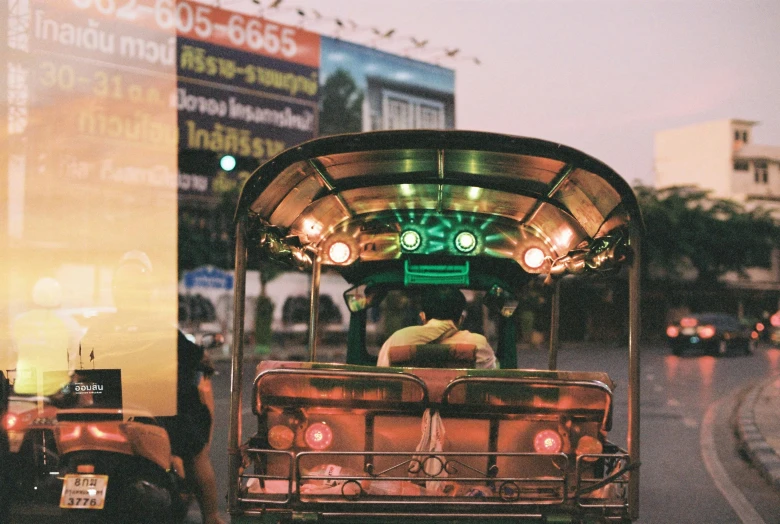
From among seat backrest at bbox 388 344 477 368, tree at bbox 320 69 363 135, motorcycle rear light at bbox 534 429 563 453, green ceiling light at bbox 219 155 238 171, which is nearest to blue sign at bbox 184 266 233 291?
tree at bbox 320 69 363 135

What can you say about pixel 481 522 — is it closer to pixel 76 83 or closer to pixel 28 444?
pixel 28 444

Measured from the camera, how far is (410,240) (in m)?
4.82

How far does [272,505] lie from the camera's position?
370 centimetres

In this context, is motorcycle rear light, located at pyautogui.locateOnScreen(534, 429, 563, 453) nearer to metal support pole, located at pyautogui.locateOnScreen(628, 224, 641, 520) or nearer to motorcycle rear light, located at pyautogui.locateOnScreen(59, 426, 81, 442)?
metal support pole, located at pyautogui.locateOnScreen(628, 224, 641, 520)

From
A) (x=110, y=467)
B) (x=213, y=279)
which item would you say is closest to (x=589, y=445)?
(x=110, y=467)

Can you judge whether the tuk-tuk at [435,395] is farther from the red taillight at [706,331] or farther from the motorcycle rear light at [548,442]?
the red taillight at [706,331]

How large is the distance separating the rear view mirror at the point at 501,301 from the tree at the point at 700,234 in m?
37.0

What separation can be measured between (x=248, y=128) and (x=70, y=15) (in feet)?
25.0

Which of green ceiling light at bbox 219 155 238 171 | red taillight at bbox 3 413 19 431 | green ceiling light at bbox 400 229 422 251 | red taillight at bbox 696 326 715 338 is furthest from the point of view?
red taillight at bbox 696 326 715 338

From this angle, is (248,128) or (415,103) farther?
(415,103)

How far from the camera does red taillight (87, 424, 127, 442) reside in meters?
4.87

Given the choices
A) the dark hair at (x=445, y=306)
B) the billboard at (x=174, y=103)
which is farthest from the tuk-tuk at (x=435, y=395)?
the billboard at (x=174, y=103)

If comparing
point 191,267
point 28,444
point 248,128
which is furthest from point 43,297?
point 248,128

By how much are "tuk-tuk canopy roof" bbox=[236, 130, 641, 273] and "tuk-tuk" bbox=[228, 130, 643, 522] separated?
0.04ft
